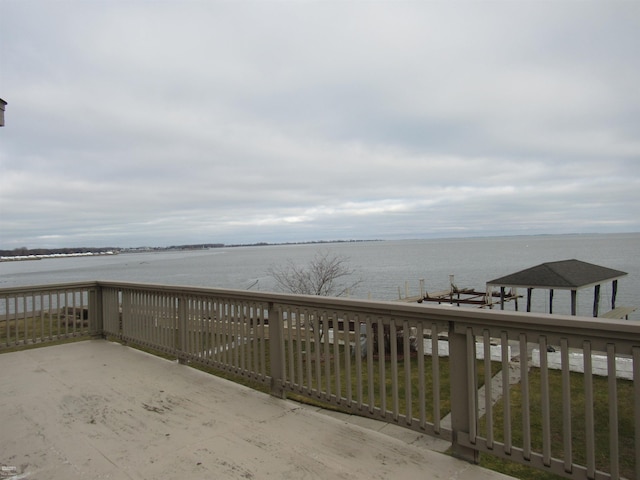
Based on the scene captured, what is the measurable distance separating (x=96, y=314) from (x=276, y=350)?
3.81 m

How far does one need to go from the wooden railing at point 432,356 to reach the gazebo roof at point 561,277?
15.4 feet

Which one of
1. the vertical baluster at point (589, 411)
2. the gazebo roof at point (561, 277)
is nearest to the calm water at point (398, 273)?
the gazebo roof at point (561, 277)

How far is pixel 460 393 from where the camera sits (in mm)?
2197

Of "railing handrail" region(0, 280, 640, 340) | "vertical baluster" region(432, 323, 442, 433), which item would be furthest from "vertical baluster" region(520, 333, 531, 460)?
"vertical baluster" region(432, 323, 442, 433)

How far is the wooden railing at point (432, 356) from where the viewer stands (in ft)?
5.89

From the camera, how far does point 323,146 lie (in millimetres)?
21359

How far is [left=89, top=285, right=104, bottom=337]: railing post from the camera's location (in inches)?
224

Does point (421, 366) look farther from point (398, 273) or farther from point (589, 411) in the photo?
point (398, 273)

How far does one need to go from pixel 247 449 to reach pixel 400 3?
6.85m

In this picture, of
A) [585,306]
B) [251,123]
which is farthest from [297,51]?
[585,306]

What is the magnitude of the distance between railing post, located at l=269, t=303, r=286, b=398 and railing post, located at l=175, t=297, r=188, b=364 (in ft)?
4.50

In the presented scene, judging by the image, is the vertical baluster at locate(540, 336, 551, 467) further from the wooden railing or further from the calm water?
the calm water

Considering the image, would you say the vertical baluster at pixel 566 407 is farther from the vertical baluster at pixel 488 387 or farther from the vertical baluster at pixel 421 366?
the vertical baluster at pixel 421 366

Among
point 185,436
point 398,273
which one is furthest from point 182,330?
point 398,273
